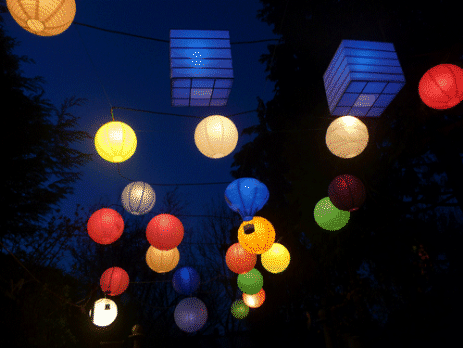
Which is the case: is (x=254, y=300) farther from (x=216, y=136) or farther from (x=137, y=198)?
(x=216, y=136)

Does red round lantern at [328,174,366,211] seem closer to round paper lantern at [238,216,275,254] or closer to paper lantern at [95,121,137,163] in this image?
round paper lantern at [238,216,275,254]

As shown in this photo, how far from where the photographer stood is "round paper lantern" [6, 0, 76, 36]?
2889 millimetres

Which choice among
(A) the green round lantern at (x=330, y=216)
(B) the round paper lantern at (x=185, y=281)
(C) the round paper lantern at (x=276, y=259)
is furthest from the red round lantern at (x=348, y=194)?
(B) the round paper lantern at (x=185, y=281)

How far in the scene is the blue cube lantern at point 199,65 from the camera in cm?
393

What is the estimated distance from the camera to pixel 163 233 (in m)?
5.54

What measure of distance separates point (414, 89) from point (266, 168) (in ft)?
23.4

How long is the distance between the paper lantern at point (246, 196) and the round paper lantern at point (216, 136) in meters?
0.57

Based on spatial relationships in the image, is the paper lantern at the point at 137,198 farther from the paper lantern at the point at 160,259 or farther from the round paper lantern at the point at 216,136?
the round paper lantern at the point at 216,136

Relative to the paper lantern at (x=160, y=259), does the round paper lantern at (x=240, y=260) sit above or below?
below

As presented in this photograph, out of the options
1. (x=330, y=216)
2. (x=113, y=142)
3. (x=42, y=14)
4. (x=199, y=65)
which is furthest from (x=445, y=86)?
(x=42, y=14)

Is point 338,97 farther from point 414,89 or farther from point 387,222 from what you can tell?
point 387,222

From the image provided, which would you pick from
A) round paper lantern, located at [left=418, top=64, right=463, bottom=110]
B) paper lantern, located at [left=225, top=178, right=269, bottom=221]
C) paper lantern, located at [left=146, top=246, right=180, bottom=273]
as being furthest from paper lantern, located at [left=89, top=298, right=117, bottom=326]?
round paper lantern, located at [left=418, top=64, right=463, bottom=110]

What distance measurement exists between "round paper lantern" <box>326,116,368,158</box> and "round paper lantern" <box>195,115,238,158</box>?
151 centimetres

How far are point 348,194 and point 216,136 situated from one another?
7.12 feet
